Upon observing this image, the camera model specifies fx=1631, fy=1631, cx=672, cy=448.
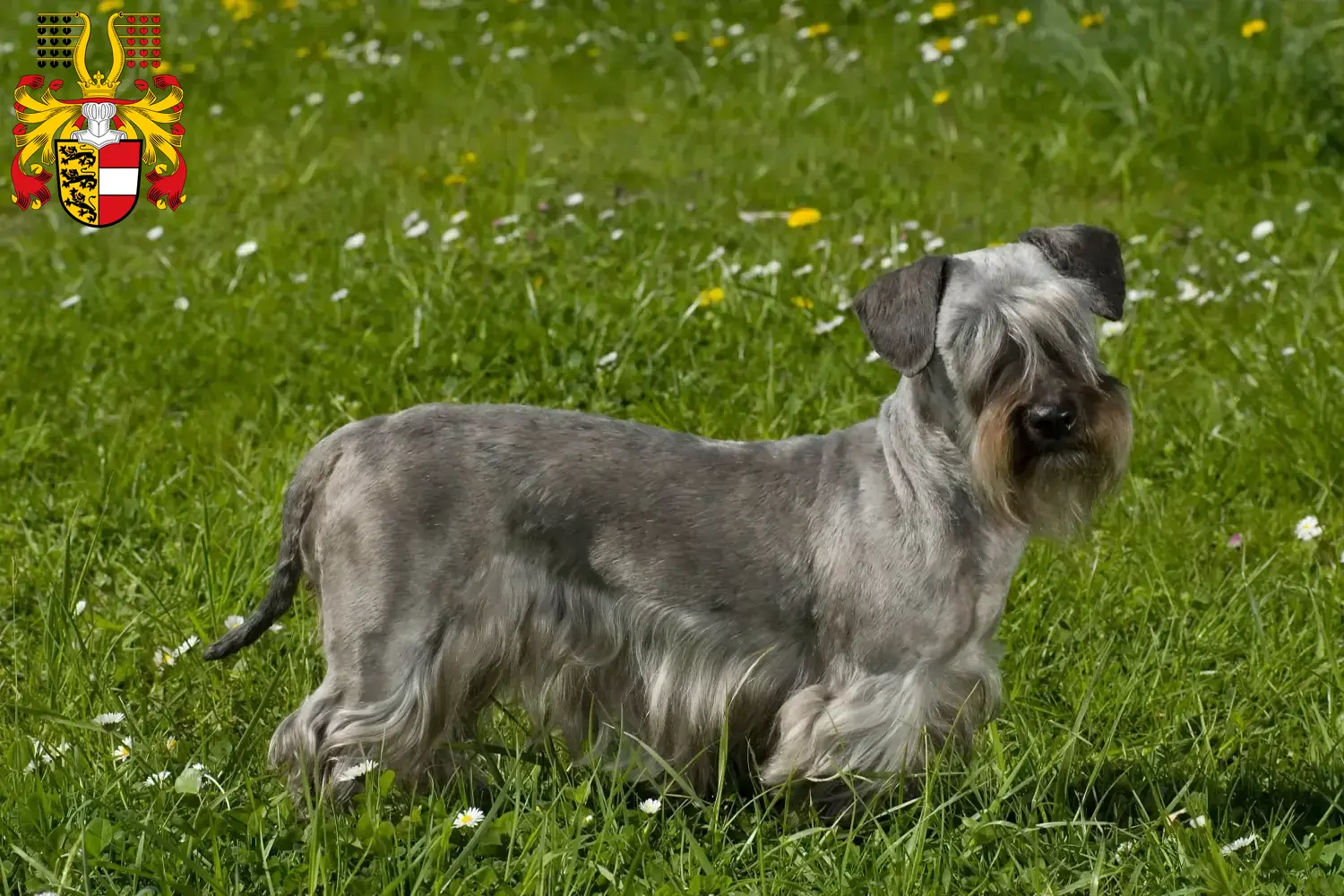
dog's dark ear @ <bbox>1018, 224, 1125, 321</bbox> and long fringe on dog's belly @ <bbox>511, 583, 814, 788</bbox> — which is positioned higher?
dog's dark ear @ <bbox>1018, 224, 1125, 321</bbox>

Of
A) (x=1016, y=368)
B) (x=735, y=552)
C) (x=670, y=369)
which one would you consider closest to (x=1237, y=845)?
(x=1016, y=368)

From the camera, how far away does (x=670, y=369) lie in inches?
218

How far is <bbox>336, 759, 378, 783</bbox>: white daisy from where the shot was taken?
3.29 metres

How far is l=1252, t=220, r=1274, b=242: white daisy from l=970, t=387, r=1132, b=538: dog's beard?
132 inches

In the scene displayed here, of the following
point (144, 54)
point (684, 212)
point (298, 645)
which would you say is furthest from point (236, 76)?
point (298, 645)

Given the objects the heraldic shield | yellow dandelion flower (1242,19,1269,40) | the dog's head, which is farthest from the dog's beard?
yellow dandelion flower (1242,19,1269,40)

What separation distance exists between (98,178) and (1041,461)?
5082mm

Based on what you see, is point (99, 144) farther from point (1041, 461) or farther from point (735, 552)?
point (1041, 461)

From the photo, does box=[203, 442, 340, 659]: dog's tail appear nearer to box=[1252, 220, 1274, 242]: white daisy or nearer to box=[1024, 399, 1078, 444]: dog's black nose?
box=[1024, 399, 1078, 444]: dog's black nose

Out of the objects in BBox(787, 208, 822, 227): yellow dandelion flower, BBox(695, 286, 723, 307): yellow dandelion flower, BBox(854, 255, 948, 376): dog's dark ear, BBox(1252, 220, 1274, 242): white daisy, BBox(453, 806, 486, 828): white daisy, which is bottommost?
BBox(453, 806, 486, 828): white daisy

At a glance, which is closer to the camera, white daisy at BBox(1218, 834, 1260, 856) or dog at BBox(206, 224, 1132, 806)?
white daisy at BBox(1218, 834, 1260, 856)

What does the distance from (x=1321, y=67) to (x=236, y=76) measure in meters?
5.89

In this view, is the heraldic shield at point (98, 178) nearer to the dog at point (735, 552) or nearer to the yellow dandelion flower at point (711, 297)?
the yellow dandelion flower at point (711, 297)

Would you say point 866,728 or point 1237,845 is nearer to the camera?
point 1237,845
